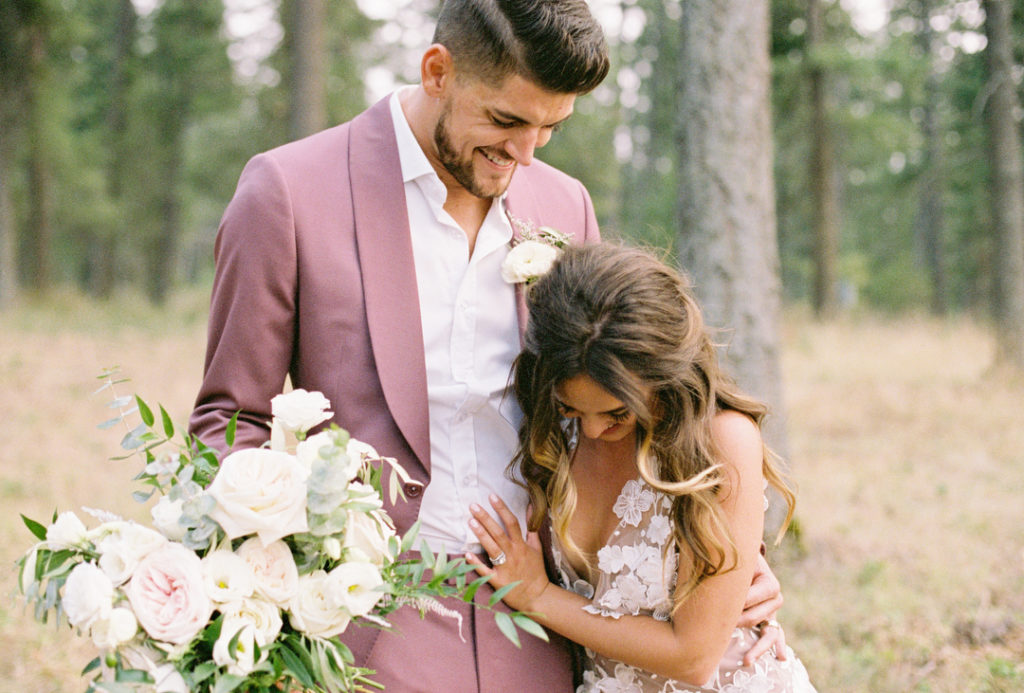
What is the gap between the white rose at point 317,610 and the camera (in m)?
1.61

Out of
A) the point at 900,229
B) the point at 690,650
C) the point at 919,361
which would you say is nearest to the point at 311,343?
the point at 690,650

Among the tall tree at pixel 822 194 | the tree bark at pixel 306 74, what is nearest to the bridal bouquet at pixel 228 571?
the tree bark at pixel 306 74

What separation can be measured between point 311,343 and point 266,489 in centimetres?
70

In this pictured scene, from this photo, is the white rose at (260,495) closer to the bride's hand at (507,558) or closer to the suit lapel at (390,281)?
the suit lapel at (390,281)

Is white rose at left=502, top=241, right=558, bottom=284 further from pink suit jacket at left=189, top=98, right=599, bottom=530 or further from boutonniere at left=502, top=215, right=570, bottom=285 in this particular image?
pink suit jacket at left=189, top=98, right=599, bottom=530

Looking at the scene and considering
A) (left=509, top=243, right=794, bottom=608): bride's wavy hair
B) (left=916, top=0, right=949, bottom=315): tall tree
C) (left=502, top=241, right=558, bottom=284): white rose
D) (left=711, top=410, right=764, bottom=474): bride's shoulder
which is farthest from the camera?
(left=916, top=0, right=949, bottom=315): tall tree

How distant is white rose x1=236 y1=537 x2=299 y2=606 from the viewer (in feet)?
5.26

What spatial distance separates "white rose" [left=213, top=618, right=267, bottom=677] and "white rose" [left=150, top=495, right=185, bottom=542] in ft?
0.68

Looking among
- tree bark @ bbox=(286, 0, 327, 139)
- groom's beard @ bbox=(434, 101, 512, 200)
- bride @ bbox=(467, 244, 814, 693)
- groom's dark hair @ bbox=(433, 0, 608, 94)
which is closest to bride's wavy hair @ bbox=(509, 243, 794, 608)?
bride @ bbox=(467, 244, 814, 693)

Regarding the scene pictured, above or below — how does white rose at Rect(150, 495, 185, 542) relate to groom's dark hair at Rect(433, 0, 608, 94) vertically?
below

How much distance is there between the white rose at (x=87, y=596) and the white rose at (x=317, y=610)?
1.05ft

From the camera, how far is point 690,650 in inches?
86.2

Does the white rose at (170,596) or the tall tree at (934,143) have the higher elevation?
the white rose at (170,596)

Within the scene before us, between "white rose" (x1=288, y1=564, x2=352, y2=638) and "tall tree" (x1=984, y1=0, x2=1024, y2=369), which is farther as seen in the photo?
"tall tree" (x1=984, y1=0, x2=1024, y2=369)
